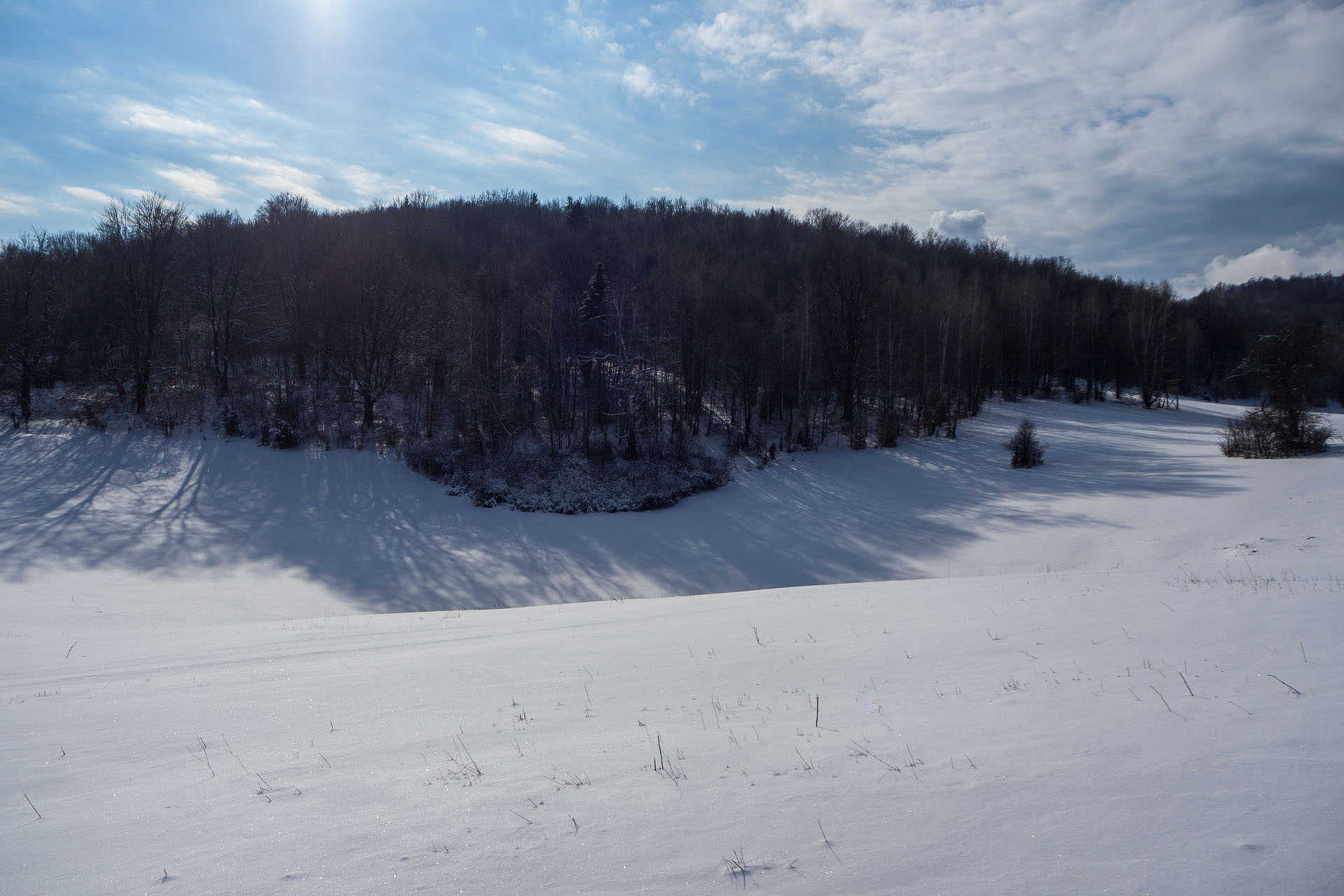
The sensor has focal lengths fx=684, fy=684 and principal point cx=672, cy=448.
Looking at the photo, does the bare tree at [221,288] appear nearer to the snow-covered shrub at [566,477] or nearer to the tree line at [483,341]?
the tree line at [483,341]

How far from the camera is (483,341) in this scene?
34906 millimetres

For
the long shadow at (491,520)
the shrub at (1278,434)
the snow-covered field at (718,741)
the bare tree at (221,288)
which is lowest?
the long shadow at (491,520)

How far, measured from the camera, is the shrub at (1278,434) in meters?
23.5

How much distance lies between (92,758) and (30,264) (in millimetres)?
39646

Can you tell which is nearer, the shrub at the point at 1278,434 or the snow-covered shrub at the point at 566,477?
the shrub at the point at 1278,434

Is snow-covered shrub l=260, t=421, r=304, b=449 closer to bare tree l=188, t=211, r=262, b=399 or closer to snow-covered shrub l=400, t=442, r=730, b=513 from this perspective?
snow-covered shrub l=400, t=442, r=730, b=513

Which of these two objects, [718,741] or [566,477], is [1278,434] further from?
[718,741]

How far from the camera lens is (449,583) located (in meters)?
20.3

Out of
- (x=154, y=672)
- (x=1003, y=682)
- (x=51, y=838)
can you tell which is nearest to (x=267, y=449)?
(x=154, y=672)

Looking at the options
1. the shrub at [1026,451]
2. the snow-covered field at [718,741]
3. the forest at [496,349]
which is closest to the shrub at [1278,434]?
the forest at [496,349]

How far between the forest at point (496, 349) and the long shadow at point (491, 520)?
225cm

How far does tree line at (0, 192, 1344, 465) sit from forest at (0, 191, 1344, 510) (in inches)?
5.9

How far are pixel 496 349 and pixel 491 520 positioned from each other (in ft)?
39.4

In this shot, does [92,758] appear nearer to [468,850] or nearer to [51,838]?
[51,838]
